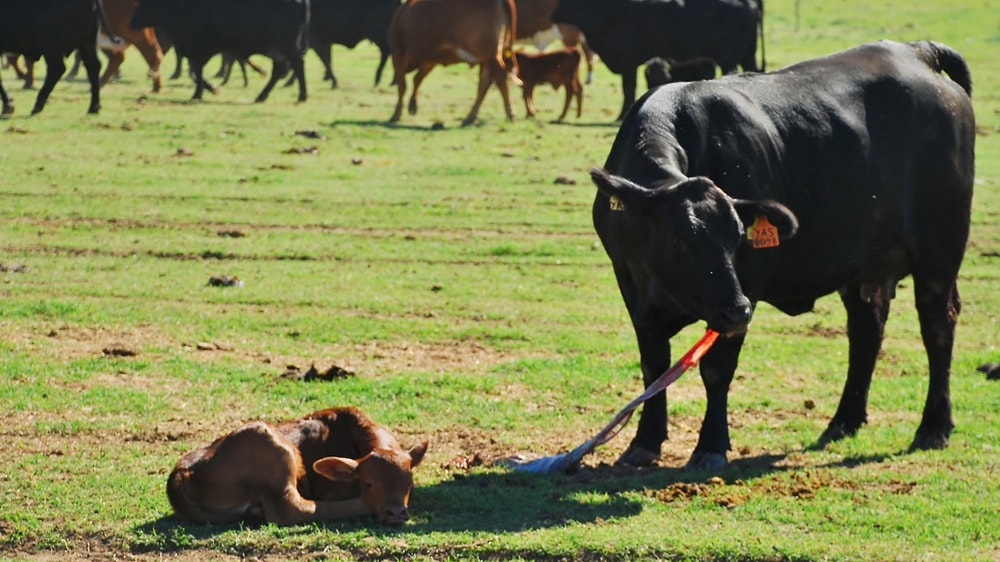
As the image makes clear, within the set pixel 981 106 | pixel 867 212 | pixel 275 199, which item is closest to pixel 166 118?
pixel 275 199

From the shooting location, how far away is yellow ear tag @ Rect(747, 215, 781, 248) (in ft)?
23.8

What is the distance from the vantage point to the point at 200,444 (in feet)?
26.5

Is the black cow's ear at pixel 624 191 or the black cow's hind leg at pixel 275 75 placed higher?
the black cow's ear at pixel 624 191

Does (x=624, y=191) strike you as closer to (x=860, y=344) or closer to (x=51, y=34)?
(x=860, y=344)

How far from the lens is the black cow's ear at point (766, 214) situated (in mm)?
7172

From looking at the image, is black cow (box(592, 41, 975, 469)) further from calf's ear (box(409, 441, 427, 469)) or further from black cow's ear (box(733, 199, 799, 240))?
calf's ear (box(409, 441, 427, 469))

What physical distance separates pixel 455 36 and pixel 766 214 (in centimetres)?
1850

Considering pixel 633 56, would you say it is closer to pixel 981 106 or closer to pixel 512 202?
pixel 981 106

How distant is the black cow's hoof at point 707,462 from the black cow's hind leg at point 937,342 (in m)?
1.36

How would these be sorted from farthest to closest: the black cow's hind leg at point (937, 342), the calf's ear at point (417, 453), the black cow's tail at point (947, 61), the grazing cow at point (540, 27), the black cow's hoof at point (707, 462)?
1. the grazing cow at point (540, 27)
2. the black cow's tail at point (947, 61)
3. the black cow's hind leg at point (937, 342)
4. the black cow's hoof at point (707, 462)
5. the calf's ear at point (417, 453)

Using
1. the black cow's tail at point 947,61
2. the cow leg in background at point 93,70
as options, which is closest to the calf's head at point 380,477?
the black cow's tail at point 947,61

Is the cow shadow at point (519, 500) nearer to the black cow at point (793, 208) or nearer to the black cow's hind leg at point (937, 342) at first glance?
the black cow at point (793, 208)

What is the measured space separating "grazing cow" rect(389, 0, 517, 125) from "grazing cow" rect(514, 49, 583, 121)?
1.21 m

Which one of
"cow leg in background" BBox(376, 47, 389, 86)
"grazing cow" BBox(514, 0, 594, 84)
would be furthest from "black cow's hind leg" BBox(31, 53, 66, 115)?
"grazing cow" BBox(514, 0, 594, 84)
